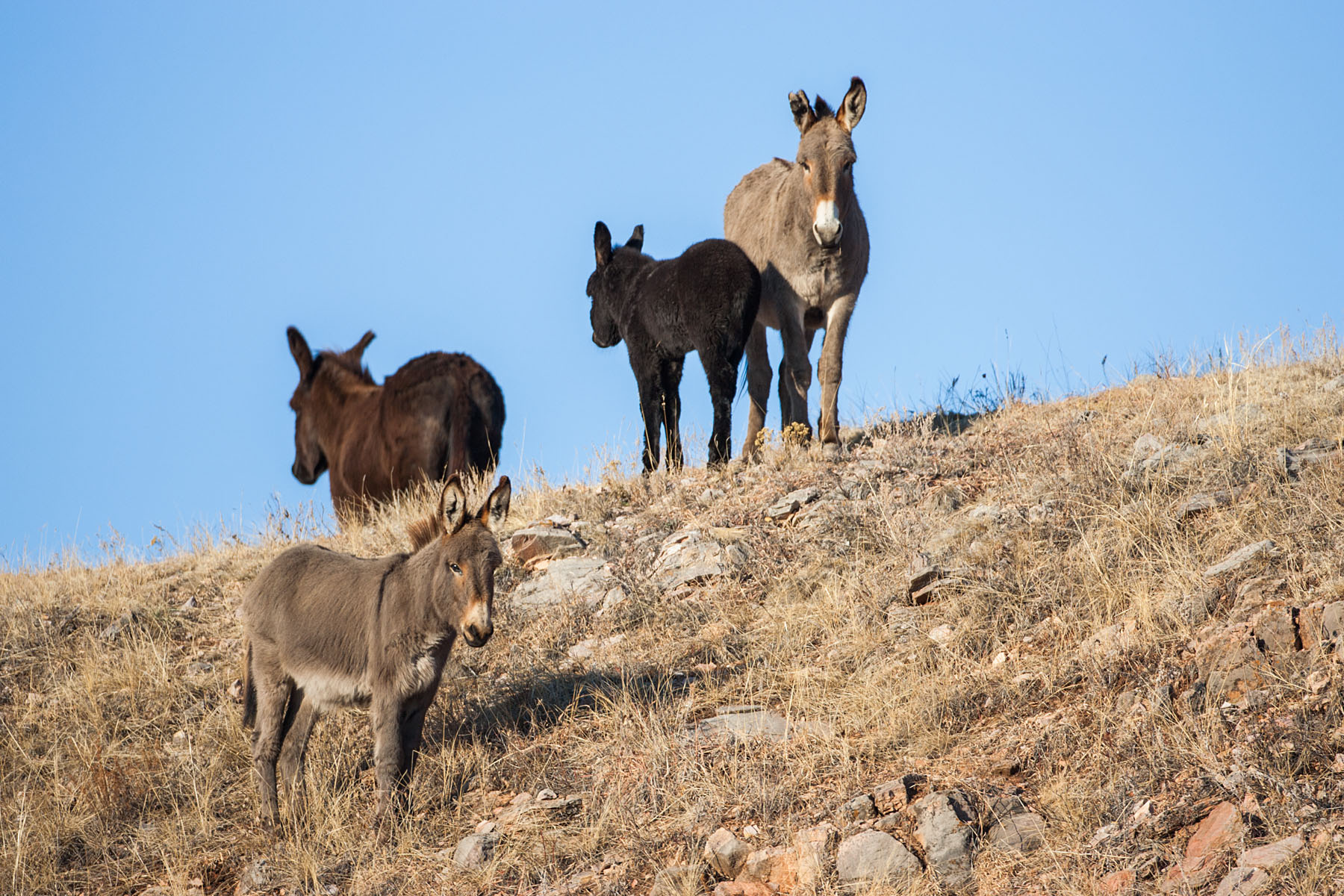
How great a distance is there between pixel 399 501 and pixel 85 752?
13.2ft

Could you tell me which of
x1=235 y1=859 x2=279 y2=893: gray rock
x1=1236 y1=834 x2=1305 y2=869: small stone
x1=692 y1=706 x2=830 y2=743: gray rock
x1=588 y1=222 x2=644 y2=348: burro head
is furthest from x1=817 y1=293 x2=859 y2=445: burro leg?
x1=1236 y1=834 x2=1305 y2=869: small stone

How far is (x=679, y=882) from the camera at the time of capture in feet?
15.6

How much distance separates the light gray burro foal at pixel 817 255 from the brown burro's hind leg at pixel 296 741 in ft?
16.6

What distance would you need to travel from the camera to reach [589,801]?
5.54 metres

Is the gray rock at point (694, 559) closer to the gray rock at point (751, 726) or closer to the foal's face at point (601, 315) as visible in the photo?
the gray rock at point (751, 726)

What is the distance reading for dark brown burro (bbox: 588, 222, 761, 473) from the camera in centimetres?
951

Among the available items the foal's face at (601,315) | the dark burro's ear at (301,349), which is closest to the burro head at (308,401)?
the dark burro's ear at (301,349)

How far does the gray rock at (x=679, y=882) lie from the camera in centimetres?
466

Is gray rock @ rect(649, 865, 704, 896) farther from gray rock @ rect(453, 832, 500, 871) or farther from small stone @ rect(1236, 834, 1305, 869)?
small stone @ rect(1236, 834, 1305, 869)

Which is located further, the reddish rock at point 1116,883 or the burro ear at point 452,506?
the burro ear at point 452,506

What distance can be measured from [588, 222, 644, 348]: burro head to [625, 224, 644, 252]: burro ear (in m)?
0.46

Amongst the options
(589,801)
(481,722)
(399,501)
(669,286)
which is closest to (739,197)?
(669,286)

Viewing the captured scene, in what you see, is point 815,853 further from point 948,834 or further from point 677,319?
point 677,319

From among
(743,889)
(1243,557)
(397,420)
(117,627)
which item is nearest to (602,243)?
(397,420)
